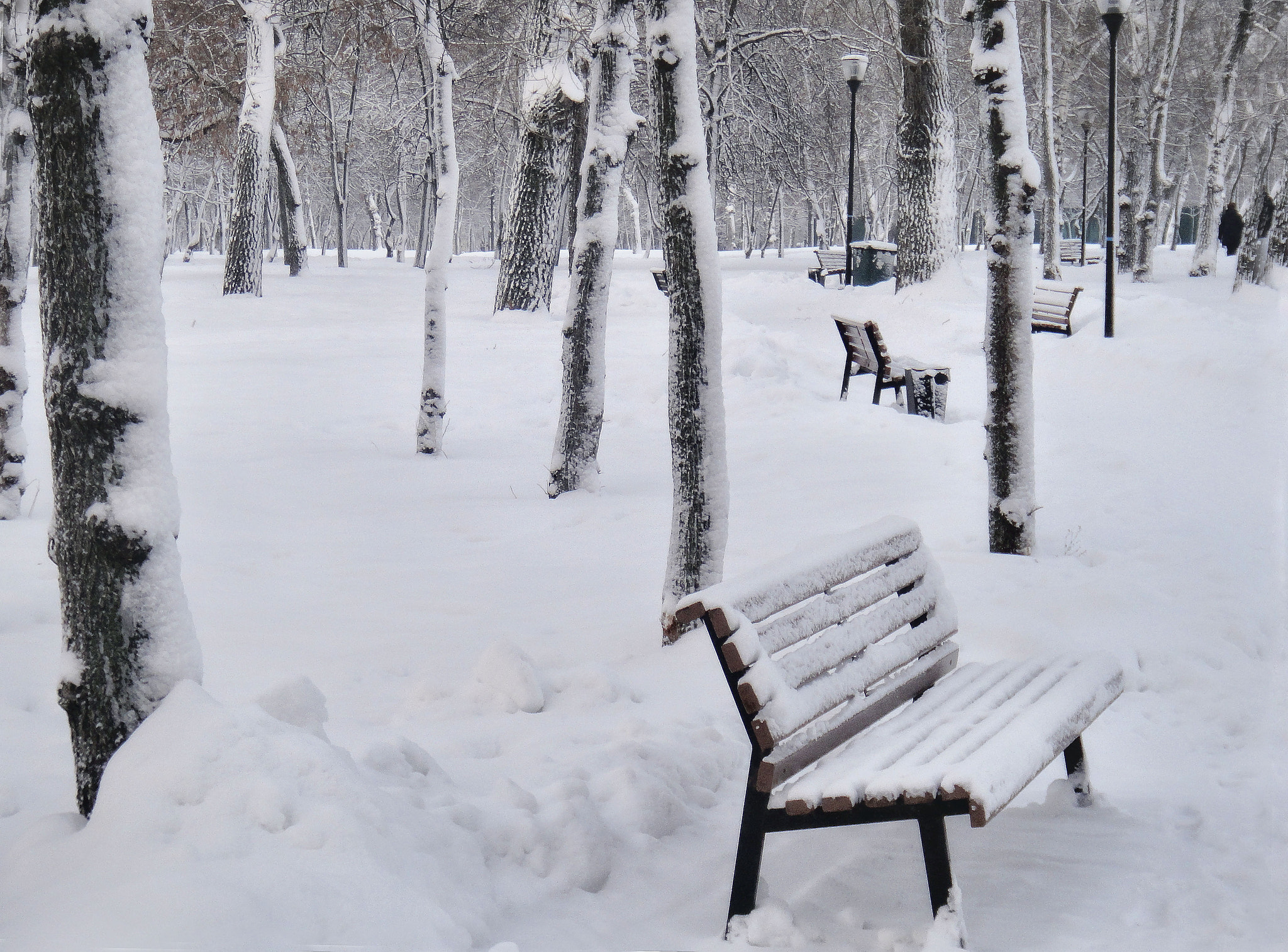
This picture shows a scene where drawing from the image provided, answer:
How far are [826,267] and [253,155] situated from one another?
14293mm

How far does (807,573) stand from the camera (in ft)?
10.2

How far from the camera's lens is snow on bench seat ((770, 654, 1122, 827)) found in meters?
2.58

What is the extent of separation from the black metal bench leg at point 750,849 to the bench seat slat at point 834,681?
13 centimetres

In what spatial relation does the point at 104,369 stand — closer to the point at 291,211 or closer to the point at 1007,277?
the point at 1007,277

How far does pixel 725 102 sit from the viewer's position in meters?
19.2

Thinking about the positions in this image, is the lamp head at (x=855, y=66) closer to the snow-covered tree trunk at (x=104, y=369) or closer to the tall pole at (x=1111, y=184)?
the tall pole at (x=1111, y=184)

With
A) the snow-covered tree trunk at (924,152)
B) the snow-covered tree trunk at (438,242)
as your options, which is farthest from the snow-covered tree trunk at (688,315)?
the snow-covered tree trunk at (924,152)

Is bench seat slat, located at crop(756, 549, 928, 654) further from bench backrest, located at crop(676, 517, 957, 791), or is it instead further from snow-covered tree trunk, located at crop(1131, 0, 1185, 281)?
snow-covered tree trunk, located at crop(1131, 0, 1185, 281)

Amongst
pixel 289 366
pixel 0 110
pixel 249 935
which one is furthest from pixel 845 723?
pixel 289 366

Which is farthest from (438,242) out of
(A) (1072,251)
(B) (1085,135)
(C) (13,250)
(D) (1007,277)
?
(B) (1085,135)

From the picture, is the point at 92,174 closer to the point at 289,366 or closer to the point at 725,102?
the point at 289,366

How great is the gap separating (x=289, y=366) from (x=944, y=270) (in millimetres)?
9797

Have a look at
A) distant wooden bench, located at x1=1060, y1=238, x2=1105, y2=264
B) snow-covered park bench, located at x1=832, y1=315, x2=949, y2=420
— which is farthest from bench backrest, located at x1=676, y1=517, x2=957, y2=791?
distant wooden bench, located at x1=1060, y1=238, x2=1105, y2=264

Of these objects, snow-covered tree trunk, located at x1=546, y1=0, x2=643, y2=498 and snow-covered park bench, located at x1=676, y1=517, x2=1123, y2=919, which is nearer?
snow-covered park bench, located at x1=676, y1=517, x2=1123, y2=919
